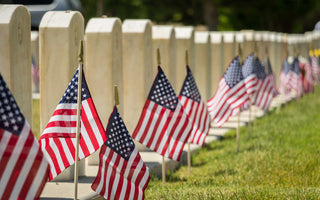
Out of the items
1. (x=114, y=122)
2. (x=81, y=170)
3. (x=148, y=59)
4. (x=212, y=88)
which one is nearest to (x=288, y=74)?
(x=212, y=88)

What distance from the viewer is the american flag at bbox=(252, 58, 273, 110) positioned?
14086 millimetres

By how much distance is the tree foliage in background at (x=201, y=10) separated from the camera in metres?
48.3

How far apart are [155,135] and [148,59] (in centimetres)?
253

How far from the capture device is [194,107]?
1034 cm

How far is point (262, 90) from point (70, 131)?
833cm

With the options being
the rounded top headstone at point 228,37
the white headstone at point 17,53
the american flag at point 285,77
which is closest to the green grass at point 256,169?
the white headstone at point 17,53

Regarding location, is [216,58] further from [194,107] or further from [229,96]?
[194,107]

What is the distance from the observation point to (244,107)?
1304cm

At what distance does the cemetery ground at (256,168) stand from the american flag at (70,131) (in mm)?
1369

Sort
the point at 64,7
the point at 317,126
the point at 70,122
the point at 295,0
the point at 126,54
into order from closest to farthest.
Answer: the point at 70,122 → the point at 126,54 → the point at 317,126 → the point at 64,7 → the point at 295,0

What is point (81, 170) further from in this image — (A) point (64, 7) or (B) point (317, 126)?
(A) point (64, 7)

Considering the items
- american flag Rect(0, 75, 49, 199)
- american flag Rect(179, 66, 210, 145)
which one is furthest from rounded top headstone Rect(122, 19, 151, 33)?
american flag Rect(0, 75, 49, 199)

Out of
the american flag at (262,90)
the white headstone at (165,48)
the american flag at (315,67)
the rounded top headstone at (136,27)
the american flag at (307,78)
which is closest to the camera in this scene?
the rounded top headstone at (136,27)

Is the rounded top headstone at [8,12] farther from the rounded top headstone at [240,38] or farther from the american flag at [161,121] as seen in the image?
the rounded top headstone at [240,38]
